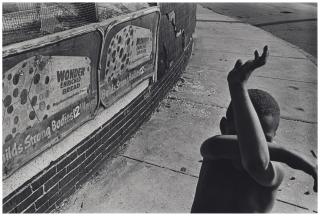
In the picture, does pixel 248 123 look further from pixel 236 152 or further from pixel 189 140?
pixel 189 140

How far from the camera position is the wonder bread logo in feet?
10.2

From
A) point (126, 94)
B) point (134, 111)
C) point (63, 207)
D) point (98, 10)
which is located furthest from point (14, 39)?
point (134, 111)

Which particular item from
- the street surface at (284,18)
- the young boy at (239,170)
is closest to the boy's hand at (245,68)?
the young boy at (239,170)

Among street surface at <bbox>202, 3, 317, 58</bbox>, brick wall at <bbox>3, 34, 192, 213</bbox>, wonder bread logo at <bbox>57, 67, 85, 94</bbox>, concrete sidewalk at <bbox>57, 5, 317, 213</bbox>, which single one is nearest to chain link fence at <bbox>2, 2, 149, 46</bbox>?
wonder bread logo at <bbox>57, 67, 85, 94</bbox>

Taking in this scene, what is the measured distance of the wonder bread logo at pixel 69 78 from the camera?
122 inches

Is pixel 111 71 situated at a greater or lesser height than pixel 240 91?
lesser

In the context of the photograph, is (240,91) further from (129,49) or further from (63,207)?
(129,49)

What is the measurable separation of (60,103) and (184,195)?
1.56m

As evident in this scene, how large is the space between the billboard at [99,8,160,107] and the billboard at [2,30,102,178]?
23cm

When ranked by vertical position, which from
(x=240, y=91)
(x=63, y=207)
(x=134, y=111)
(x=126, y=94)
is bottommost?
(x=63, y=207)

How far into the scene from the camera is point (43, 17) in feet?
10.2

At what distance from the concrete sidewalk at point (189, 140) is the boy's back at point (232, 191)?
1892mm

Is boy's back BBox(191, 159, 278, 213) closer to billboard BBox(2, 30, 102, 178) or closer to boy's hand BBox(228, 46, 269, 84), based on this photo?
boy's hand BBox(228, 46, 269, 84)

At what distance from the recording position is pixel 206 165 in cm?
180
